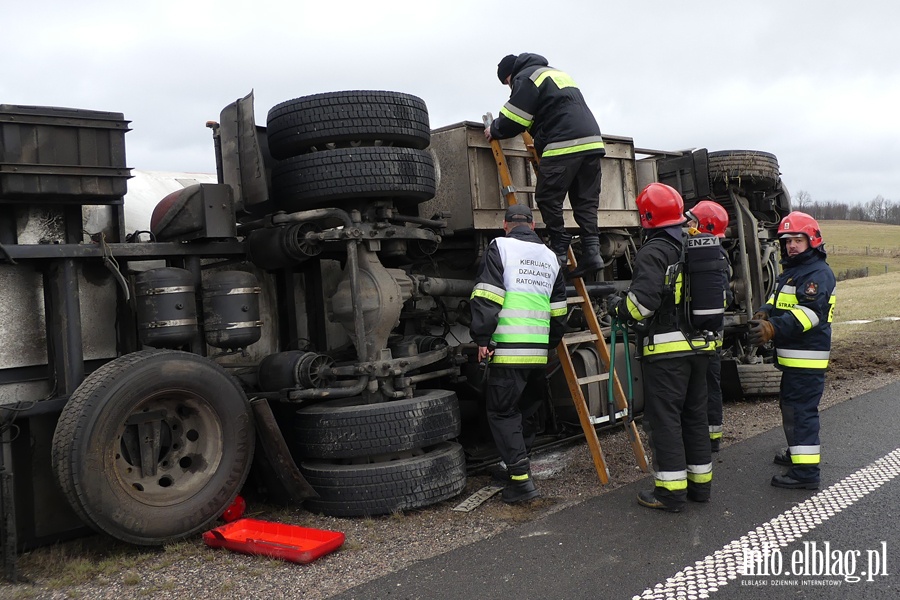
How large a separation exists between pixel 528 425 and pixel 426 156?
7.23 ft

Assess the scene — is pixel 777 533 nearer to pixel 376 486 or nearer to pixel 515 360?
pixel 515 360

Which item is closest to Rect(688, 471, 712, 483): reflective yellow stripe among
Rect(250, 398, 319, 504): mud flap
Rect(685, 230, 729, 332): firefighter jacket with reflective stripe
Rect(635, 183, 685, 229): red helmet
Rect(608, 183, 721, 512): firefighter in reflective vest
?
Rect(608, 183, 721, 512): firefighter in reflective vest

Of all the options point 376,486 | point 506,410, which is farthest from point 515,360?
point 376,486

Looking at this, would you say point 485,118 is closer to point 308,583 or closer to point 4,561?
point 308,583

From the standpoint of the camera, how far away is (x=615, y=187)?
7605 millimetres

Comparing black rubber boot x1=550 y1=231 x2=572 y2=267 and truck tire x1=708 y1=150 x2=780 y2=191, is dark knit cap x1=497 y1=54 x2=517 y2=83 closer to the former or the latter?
black rubber boot x1=550 y1=231 x2=572 y2=267

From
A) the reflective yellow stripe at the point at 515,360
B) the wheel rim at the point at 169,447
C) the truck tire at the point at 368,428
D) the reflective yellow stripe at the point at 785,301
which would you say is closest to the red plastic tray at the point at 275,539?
the wheel rim at the point at 169,447

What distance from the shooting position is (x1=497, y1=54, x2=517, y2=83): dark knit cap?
20.0ft

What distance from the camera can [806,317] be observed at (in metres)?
5.32

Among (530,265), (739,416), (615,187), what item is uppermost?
(615,187)

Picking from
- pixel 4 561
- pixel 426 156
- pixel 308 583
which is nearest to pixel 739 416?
pixel 426 156

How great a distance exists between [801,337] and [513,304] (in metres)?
1.96

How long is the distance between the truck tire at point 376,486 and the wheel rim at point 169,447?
67 cm

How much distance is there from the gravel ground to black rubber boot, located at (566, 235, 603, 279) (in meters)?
1.47
